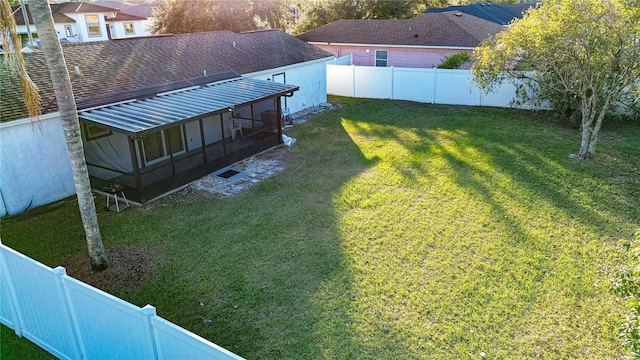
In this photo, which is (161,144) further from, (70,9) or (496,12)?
(70,9)

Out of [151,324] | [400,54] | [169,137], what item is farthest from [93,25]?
[151,324]

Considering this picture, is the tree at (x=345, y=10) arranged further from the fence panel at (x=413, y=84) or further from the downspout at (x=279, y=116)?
the downspout at (x=279, y=116)

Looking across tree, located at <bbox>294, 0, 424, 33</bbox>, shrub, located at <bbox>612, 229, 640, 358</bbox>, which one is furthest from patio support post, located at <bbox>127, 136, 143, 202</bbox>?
tree, located at <bbox>294, 0, 424, 33</bbox>

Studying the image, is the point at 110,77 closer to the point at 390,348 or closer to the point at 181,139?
the point at 181,139

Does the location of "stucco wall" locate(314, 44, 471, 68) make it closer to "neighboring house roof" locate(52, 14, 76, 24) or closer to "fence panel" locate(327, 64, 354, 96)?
"fence panel" locate(327, 64, 354, 96)

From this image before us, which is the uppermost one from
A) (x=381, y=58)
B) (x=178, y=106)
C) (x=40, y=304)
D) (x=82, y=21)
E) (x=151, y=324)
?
(x=82, y=21)

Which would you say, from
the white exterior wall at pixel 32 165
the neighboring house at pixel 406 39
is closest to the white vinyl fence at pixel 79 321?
the white exterior wall at pixel 32 165

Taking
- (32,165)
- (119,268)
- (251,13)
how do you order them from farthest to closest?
(251,13) < (32,165) < (119,268)
